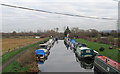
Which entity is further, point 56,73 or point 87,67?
point 87,67

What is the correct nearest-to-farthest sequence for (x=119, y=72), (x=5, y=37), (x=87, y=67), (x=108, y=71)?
(x=119, y=72) < (x=108, y=71) < (x=87, y=67) < (x=5, y=37)

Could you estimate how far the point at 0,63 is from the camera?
13.3 m

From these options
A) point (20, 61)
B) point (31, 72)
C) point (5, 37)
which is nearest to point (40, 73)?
point (31, 72)

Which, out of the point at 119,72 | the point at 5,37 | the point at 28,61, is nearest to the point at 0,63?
the point at 28,61

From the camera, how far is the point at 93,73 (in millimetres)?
14898

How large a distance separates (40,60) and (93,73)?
9191mm

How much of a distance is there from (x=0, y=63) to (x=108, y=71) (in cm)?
1075

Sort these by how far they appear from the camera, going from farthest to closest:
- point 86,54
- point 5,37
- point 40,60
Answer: point 5,37 → point 40,60 → point 86,54

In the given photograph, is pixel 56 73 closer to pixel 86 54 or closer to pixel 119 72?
pixel 86 54

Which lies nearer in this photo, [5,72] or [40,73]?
[5,72]

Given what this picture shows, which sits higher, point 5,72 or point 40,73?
point 5,72

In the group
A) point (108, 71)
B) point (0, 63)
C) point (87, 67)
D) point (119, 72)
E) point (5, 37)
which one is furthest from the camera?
point (5, 37)

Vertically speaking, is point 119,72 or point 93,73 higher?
point 119,72

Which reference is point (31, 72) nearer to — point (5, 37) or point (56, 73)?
point (56, 73)
